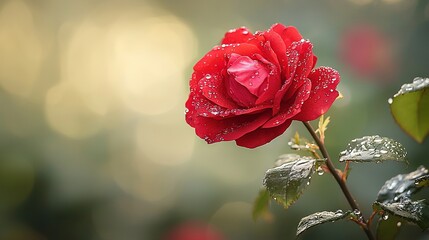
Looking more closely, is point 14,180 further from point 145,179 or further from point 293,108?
point 293,108

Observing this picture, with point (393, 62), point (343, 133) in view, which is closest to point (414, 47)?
point (393, 62)

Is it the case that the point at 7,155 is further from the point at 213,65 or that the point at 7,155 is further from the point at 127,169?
the point at 213,65

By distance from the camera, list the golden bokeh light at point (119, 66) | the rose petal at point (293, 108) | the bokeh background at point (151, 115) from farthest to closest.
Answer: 1. the golden bokeh light at point (119, 66)
2. the bokeh background at point (151, 115)
3. the rose petal at point (293, 108)

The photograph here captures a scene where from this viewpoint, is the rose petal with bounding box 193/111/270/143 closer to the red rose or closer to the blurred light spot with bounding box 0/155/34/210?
the red rose

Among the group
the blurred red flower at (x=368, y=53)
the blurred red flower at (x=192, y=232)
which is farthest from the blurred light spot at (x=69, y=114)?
the blurred red flower at (x=368, y=53)

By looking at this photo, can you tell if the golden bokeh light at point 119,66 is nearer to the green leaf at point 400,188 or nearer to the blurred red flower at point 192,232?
the blurred red flower at point 192,232

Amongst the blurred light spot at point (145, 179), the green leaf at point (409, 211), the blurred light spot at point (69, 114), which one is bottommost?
the blurred light spot at point (145, 179)

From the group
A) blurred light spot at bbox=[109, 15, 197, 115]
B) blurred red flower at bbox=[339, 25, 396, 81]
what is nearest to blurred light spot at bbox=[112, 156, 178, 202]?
blurred light spot at bbox=[109, 15, 197, 115]
